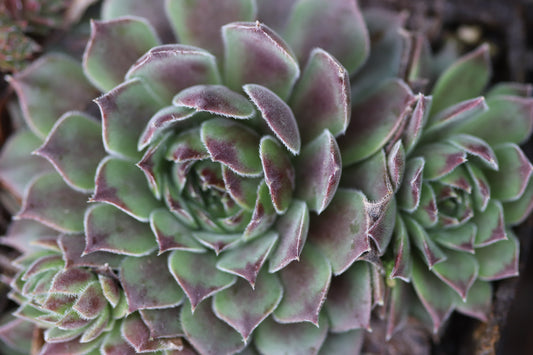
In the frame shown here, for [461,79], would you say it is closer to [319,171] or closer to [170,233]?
[319,171]

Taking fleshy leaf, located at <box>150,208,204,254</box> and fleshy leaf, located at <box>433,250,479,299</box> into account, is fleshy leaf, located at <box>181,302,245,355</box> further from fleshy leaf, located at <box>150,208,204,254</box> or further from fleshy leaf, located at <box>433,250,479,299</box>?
fleshy leaf, located at <box>433,250,479,299</box>

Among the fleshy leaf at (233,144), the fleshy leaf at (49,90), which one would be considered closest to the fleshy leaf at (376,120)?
the fleshy leaf at (233,144)

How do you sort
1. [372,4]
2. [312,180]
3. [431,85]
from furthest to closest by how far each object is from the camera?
[372,4] < [431,85] < [312,180]

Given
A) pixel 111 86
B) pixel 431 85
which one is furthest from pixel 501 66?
pixel 111 86

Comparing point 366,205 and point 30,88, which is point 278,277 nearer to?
point 366,205

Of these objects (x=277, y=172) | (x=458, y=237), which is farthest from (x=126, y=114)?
(x=458, y=237)

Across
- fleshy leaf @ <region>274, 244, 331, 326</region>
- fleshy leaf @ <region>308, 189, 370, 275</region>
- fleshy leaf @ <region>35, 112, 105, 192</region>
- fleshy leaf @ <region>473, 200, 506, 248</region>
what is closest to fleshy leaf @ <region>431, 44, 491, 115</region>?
fleshy leaf @ <region>473, 200, 506, 248</region>

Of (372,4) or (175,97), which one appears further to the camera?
(372,4)
